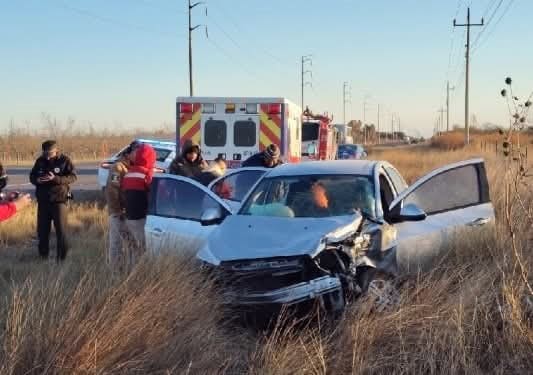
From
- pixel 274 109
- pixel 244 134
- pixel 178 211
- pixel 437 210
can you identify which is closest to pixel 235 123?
pixel 244 134

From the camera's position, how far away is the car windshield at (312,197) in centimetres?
656

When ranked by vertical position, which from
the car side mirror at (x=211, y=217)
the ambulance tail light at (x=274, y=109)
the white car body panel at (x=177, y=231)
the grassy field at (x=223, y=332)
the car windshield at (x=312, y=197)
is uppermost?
the ambulance tail light at (x=274, y=109)

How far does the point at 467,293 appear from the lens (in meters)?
5.58

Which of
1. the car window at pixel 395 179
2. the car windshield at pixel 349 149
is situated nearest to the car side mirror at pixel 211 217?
the car window at pixel 395 179

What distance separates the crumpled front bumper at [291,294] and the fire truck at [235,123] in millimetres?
9204

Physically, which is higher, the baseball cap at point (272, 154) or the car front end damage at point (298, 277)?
the baseball cap at point (272, 154)

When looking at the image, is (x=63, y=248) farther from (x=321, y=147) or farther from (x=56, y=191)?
(x=321, y=147)

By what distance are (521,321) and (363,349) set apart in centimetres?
120

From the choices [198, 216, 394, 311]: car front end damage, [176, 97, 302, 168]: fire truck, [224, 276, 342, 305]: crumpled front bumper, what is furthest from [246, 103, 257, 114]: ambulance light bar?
[224, 276, 342, 305]: crumpled front bumper

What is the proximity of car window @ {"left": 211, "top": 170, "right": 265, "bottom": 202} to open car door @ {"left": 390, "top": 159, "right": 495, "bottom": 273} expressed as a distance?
7.66 feet

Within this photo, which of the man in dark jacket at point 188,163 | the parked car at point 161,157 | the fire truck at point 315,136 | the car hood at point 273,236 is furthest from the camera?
the fire truck at point 315,136

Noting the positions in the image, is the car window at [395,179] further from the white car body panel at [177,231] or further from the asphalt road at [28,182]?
the asphalt road at [28,182]

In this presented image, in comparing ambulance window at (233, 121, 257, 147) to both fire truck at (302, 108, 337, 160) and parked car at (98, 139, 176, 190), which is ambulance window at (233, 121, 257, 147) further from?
fire truck at (302, 108, 337, 160)

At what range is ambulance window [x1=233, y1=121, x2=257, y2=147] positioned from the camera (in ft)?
48.0
